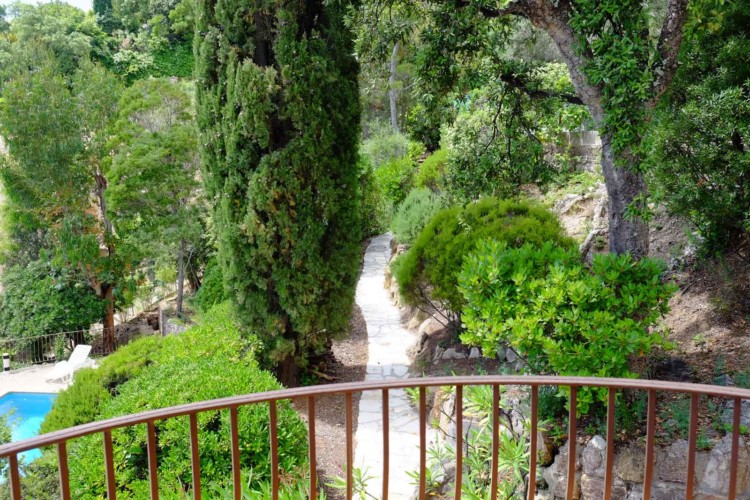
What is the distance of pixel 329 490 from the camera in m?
4.80

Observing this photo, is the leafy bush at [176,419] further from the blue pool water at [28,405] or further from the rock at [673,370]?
the blue pool water at [28,405]

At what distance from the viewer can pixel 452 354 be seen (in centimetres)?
685

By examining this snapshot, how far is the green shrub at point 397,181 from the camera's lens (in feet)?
46.7

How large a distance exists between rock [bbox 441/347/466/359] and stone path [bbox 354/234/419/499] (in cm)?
59

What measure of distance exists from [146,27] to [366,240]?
66.7ft

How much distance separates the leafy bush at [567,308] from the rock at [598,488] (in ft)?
1.39

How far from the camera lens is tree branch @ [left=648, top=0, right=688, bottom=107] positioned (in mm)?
4062

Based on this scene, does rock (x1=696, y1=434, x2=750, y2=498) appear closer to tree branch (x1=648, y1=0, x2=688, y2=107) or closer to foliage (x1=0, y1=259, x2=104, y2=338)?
tree branch (x1=648, y1=0, x2=688, y2=107)

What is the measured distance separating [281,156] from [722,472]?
190 inches

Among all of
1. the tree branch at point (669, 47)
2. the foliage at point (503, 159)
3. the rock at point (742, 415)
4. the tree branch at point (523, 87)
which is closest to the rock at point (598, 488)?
the rock at point (742, 415)

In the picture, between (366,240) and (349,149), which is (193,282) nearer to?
(366,240)

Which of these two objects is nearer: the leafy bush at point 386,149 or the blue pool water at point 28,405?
the blue pool water at point 28,405

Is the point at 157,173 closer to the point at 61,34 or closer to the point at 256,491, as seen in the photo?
the point at 256,491

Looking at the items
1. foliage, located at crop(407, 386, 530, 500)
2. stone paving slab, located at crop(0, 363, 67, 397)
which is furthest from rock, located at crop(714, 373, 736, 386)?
stone paving slab, located at crop(0, 363, 67, 397)
